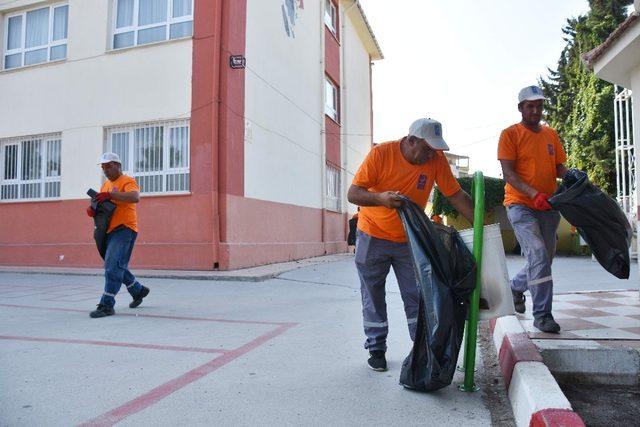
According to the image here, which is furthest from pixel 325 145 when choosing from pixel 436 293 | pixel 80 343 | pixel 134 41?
pixel 436 293

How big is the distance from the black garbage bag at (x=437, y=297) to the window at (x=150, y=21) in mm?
9280

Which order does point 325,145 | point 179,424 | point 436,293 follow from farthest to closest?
point 325,145 → point 436,293 → point 179,424

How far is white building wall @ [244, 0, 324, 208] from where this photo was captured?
1170cm

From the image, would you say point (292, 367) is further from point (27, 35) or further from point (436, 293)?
point (27, 35)

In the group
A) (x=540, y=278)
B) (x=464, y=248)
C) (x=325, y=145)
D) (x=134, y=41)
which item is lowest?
(x=540, y=278)

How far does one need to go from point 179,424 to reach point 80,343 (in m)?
2.20

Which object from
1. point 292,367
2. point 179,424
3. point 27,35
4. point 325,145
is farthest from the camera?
point 325,145

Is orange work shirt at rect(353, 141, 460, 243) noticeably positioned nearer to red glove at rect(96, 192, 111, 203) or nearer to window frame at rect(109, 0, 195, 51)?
red glove at rect(96, 192, 111, 203)

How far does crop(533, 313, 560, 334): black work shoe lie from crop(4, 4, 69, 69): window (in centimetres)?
1199

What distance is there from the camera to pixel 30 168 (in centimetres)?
1240

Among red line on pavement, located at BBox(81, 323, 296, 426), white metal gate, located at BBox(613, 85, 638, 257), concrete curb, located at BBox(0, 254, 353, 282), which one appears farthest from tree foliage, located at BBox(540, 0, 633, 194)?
red line on pavement, located at BBox(81, 323, 296, 426)

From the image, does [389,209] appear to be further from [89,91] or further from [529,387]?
[89,91]

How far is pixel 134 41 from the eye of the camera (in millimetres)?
11414

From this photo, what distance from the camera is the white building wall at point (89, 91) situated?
10.8m
